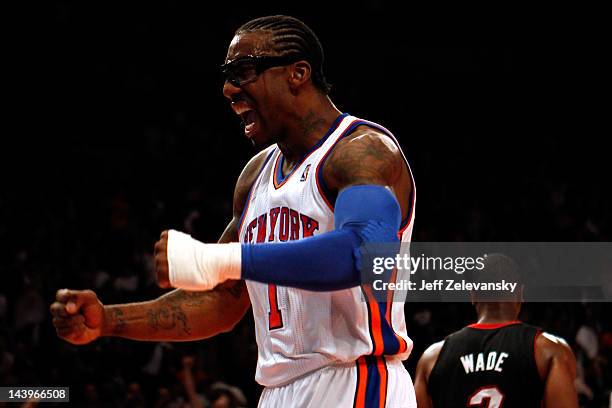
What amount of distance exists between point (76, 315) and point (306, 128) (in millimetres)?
969

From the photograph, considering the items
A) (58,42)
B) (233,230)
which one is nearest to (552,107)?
(58,42)

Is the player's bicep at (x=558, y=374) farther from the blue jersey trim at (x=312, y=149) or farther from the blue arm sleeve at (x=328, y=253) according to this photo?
the blue arm sleeve at (x=328, y=253)

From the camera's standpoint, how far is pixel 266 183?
10.9 feet

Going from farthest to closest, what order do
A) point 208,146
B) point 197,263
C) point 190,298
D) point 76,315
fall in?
point 208,146 → point 190,298 → point 76,315 → point 197,263

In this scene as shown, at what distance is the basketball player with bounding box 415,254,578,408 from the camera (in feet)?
15.6

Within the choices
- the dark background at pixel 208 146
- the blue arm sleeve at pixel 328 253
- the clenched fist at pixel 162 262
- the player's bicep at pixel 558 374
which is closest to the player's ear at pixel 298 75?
the blue arm sleeve at pixel 328 253

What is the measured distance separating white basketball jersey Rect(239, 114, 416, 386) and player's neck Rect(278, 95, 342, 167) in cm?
4

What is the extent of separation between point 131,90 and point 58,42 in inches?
47.7

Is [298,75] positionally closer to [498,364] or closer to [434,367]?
[498,364]

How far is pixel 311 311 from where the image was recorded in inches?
118

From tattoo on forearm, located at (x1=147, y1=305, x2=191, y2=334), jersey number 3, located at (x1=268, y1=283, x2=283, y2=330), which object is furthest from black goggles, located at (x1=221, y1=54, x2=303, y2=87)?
tattoo on forearm, located at (x1=147, y1=305, x2=191, y2=334)

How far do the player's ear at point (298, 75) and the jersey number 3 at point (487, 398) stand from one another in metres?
2.30

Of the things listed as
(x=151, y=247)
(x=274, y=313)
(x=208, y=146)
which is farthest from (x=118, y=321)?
(x=208, y=146)

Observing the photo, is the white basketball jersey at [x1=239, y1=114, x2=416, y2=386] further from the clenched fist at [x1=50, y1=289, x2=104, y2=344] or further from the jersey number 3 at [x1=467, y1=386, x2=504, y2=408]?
the jersey number 3 at [x1=467, y1=386, x2=504, y2=408]
